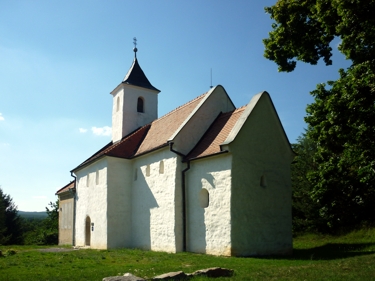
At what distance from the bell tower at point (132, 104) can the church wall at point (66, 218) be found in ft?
19.5

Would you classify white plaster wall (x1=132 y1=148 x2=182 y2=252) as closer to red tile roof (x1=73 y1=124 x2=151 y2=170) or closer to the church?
the church

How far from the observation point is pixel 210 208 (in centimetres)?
1650

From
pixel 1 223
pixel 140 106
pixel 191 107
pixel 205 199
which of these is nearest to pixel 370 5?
pixel 205 199

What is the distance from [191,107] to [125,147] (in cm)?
513

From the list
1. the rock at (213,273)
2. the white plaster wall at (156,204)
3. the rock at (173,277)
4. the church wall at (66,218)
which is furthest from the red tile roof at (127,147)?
the rock at (173,277)

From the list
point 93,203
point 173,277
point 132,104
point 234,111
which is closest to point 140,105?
point 132,104

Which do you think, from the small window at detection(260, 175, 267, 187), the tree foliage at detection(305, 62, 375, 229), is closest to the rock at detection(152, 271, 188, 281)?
the tree foliage at detection(305, 62, 375, 229)

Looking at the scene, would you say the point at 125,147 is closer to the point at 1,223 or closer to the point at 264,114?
the point at 264,114

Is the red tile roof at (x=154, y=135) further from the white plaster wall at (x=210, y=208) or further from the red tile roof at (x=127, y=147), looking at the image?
the white plaster wall at (x=210, y=208)

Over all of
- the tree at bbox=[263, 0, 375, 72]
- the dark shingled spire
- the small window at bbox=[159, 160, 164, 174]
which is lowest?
the small window at bbox=[159, 160, 164, 174]

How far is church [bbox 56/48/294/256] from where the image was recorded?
16.0 m

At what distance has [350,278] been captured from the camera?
8344 mm

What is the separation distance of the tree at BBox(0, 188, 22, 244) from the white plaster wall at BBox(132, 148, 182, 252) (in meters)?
27.5

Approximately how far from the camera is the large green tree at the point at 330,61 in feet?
37.4
